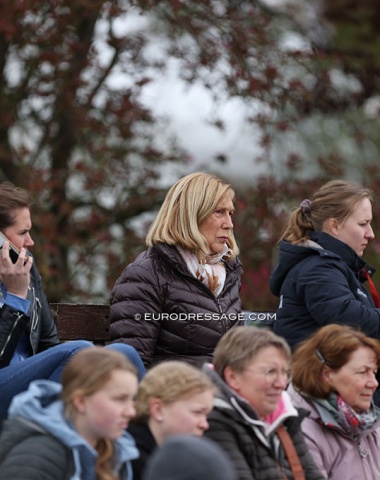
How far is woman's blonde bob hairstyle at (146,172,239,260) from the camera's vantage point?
607 centimetres

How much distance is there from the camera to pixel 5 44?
30.7 ft

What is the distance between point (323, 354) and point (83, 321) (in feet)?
5.42

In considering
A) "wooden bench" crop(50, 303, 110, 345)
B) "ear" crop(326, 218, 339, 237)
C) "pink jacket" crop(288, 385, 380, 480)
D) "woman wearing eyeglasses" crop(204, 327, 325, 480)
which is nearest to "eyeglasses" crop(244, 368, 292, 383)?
"woman wearing eyeglasses" crop(204, 327, 325, 480)

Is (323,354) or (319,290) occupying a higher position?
(323,354)

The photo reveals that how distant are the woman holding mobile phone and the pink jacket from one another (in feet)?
2.46

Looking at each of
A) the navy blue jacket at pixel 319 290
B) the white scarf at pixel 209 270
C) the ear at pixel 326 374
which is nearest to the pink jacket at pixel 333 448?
the ear at pixel 326 374

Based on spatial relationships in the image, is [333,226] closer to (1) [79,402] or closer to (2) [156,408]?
(2) [156,408]

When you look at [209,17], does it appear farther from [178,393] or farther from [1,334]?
[178,393]

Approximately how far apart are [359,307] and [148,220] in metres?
4.21

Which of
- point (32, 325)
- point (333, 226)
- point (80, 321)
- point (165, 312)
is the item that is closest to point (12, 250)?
point (32, 325)

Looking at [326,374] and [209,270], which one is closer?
[326,374]

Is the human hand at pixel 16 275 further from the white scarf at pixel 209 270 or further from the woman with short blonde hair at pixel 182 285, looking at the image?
the white scarf at pixel 209 270

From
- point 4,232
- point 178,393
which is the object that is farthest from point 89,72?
point 178,393

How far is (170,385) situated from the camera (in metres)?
4.38
